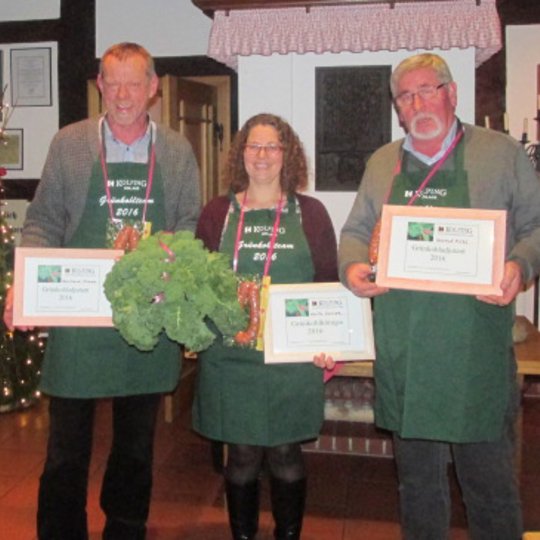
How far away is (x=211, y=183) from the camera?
5.59 m

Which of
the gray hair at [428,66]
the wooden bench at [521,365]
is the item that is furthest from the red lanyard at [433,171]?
the wooden bench at [521,365]

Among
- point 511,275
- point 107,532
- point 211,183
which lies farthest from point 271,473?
point 211,183

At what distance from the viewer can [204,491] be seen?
329 centimetres

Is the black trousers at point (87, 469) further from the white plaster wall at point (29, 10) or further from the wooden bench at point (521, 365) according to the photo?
the white plaster wall at point (29, 10)

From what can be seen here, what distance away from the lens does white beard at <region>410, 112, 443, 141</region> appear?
A: 2.00 m

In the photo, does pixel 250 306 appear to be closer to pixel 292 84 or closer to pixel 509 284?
pixel 509 284

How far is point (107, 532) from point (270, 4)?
2812 millimetres

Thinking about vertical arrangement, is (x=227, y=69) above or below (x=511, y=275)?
above

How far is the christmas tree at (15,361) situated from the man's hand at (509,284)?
3.05 m

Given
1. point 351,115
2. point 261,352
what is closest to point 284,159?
point 261,352

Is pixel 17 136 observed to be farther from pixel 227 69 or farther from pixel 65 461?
pixel 65 461

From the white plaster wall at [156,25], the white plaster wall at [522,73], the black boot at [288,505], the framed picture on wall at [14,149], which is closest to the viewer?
the black boot at [288,505]

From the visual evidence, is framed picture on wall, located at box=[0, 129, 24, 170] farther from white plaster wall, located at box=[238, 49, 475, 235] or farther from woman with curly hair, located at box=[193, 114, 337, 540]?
woman with curly hair, located at box=[193, 114, 337, 540]

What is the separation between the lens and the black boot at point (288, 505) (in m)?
2.34
